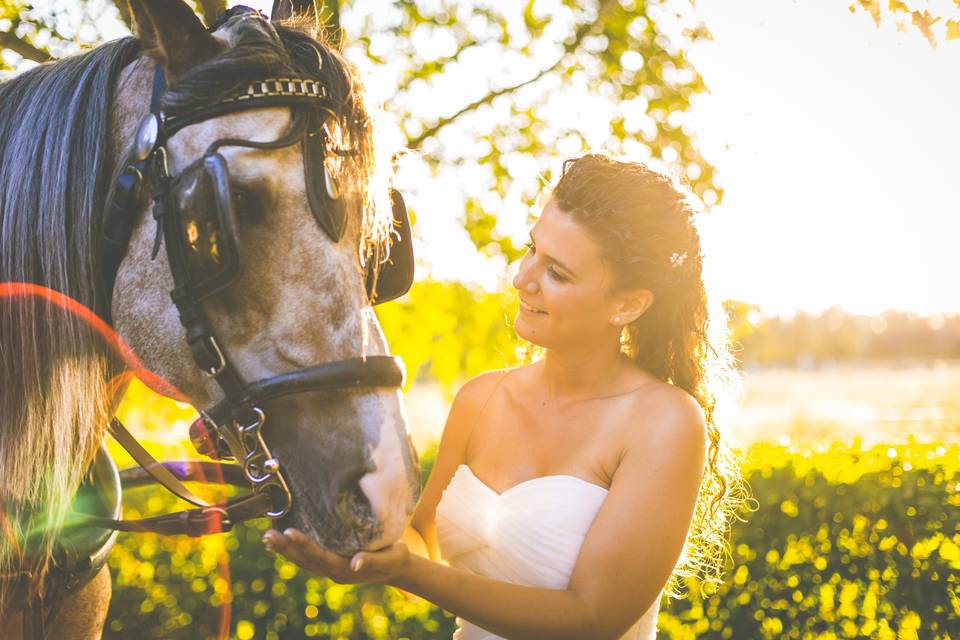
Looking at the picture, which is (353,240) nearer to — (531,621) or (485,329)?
(531,621)

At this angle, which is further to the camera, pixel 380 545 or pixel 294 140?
pixel 294 140

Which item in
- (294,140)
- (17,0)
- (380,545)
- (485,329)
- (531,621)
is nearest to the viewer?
(380,545)

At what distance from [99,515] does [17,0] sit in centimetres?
304

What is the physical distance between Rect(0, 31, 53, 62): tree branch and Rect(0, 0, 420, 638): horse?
7.90 feet

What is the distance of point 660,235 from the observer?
7.22 feet

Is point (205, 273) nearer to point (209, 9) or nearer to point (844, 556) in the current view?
point (209, 9)

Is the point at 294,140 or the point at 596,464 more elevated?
the point at 294,140

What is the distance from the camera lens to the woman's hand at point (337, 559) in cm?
147

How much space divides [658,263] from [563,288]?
31cm

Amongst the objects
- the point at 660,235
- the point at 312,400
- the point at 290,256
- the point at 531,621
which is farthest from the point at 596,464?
the point at 290,256

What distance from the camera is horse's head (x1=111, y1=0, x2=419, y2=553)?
154 centimetres

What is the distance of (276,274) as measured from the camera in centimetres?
160

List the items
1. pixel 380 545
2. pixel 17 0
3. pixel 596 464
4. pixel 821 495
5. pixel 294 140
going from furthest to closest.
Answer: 1. pixel 821 495
2. pixel 17 0
3. pixel 596 464
4. pixel 294 140
5. pixel 380 545

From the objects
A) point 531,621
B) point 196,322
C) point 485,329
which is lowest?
point 485,329
